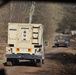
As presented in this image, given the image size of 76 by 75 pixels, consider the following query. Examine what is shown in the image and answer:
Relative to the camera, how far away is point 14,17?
5300 cm

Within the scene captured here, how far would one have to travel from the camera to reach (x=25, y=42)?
21.2 metres

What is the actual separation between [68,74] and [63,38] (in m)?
32.2

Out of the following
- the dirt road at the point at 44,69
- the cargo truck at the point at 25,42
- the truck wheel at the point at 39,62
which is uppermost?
the cargo truck at the point at 25,42

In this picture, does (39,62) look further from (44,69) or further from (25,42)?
(44,69)

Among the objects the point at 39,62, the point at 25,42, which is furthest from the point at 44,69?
the point at 25,42

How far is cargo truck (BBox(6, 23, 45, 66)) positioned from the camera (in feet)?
68.2

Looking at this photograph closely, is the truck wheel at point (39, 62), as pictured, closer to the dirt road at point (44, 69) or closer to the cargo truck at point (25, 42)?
the cargo truck at point (25, 42)

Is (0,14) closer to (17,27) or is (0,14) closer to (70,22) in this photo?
(17,27)

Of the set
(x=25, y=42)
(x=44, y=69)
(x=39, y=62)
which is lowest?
(x=44, y=69)

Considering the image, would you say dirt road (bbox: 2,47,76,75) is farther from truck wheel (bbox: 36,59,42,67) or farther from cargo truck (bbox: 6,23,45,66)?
cargo truck (bbox: 6,23,45,66)

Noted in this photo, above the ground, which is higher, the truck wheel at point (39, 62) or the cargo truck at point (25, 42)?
the cargo truck at point (25, 42)

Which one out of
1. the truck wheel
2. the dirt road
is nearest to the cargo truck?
the truck wheel

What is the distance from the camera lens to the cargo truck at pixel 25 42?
20.8m

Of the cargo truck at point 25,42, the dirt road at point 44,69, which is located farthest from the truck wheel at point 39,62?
the dirt road at point 44,69
